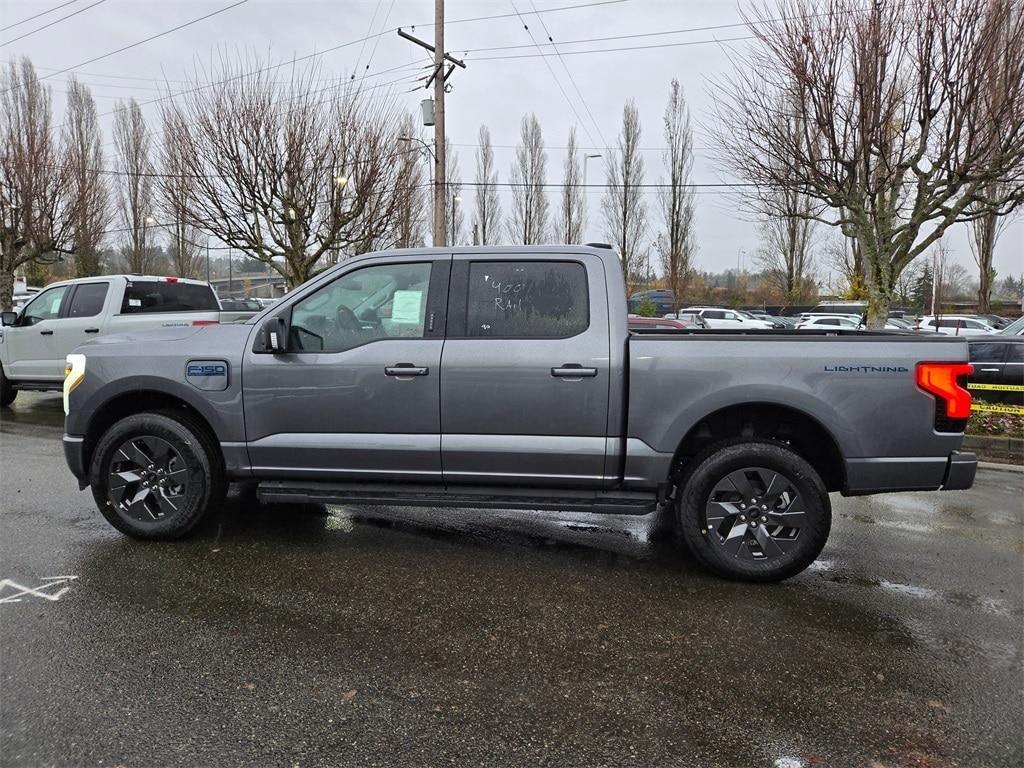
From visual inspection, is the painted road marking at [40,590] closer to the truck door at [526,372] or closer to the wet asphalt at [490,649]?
the wet asphalt at [490,649]

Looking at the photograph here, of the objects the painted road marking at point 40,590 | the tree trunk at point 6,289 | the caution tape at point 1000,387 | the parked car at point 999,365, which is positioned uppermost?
the tree trunk at point 6,289

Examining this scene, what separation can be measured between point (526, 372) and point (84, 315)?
8292 mm

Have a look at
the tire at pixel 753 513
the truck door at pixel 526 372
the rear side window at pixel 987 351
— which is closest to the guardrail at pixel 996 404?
the rear side window at pixel 987 351

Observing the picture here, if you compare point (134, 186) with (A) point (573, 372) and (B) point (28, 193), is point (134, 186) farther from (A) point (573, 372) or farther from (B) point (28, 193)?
(A) point (573, 372)

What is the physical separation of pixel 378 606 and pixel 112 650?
1207 mm

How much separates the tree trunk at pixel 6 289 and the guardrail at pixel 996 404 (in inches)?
894

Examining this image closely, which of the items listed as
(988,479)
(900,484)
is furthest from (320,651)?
(988,479)

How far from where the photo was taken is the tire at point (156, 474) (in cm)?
427

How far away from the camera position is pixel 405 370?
399cm

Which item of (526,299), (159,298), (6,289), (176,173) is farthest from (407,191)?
(526,299)

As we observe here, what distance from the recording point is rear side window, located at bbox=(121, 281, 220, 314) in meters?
9.32

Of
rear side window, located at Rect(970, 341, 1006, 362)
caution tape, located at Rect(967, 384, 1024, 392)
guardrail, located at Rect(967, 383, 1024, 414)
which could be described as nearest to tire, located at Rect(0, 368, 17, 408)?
guardrail, located at Rect(967, 383, 1024, 414)

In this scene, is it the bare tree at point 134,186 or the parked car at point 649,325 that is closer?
the parked car at point 649,325

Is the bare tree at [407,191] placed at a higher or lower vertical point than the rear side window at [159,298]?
higher
